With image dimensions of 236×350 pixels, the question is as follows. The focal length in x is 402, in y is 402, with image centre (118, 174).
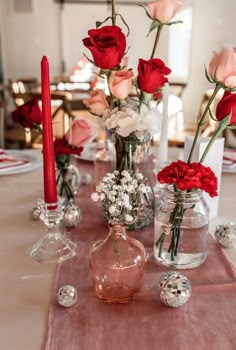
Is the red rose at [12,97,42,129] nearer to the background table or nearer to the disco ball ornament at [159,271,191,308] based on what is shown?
the background table

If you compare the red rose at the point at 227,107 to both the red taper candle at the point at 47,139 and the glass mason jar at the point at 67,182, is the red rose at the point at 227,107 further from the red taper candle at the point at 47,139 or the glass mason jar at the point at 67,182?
the glass mason jar at the point at 67,182

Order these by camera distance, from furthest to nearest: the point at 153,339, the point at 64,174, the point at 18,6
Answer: the point at 18,6 → the point at 64,174 → the point at 153,339

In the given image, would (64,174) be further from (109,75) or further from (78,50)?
(78,50)

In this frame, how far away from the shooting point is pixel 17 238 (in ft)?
2.67

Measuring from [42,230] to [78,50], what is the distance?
403 centimetres

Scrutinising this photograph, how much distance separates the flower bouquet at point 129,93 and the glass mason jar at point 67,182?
0.19 meters

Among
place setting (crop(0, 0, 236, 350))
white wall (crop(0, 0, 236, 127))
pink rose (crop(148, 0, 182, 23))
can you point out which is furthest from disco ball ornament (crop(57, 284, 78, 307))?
white wall (crop(0, 0, 236, 127))

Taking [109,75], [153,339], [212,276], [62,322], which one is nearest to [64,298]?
[62,322]

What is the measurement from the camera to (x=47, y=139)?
673mm

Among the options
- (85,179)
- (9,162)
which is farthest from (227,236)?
(9,162)

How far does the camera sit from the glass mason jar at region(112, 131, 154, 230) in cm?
78

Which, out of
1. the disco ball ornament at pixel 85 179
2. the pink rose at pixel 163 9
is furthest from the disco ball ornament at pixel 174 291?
the disco ball ornament at pixel 85 179

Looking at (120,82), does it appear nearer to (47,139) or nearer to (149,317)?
(47,139)

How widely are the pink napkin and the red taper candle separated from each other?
545 millimetres
